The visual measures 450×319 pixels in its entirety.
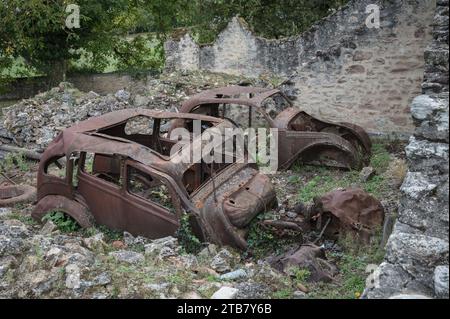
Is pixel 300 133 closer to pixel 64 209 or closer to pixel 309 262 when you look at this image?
pixel 309 262

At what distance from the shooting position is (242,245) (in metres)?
6.45

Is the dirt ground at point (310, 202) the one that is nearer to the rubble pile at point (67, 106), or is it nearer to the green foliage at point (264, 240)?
the green foliage at point (264, 240)

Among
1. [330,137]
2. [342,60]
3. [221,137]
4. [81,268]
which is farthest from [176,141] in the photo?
[342,60]

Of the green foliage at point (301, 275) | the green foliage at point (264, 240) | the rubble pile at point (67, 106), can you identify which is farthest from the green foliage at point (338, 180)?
the rubble pile at point (67, 106)

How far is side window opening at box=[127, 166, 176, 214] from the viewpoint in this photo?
23.1 feet

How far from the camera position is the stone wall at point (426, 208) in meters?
4.61

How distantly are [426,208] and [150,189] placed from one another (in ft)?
12.5

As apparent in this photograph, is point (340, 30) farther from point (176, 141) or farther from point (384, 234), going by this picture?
point (384, 234)

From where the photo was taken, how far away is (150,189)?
24.0 ft

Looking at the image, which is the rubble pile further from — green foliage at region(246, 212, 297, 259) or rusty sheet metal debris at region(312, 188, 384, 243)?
rusty sheet metal debris at region(312, 188, 384, 243)

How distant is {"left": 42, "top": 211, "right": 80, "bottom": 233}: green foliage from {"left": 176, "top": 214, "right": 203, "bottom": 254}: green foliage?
1729 mm

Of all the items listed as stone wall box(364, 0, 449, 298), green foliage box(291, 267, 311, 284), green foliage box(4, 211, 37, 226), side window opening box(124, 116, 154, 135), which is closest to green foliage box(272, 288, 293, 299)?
green foliage box(291, 267, 311, 284)

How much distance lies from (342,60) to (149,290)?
302 inches

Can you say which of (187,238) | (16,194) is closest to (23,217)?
(16,194)
